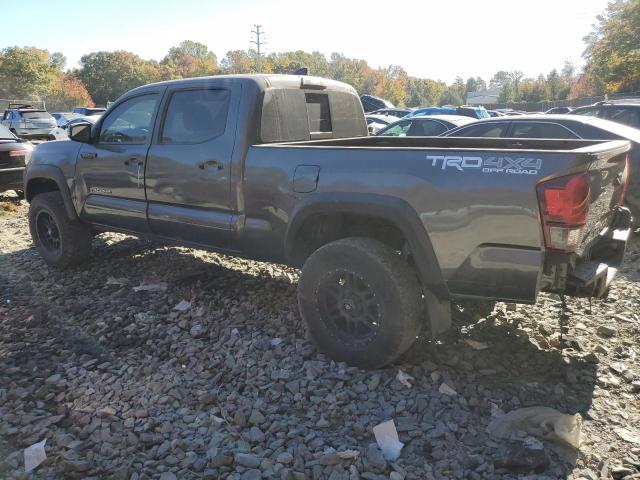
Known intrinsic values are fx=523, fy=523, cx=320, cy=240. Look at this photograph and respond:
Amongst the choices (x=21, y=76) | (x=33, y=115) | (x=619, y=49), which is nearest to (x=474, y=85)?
(x=619, y=49)

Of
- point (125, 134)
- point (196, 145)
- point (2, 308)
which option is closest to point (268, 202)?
point (196, 145)

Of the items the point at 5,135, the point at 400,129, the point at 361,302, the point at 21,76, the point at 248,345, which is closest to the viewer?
the point at 361,302

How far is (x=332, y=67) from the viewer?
11669 centimetres

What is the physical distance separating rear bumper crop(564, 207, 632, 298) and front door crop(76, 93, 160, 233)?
3.59 metres

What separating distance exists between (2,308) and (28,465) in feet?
8.23

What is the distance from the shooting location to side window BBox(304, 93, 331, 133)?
4598mm

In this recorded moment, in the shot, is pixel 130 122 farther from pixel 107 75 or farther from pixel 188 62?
pixel 188 62

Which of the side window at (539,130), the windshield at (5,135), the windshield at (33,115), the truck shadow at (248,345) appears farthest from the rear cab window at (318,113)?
the windshield at (33,115)

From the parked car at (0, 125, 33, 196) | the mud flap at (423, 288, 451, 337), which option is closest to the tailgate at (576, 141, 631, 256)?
the mud flap at (423, 288, 451, 337)

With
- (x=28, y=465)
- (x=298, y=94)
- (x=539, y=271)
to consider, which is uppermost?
(x=298, y=94)

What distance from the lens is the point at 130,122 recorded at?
502cm

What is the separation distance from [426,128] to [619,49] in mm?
42471

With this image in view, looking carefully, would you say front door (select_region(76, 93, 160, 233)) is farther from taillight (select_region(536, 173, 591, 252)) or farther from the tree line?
the tree line

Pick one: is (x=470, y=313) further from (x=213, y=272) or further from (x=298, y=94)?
(x=213, y=272)
